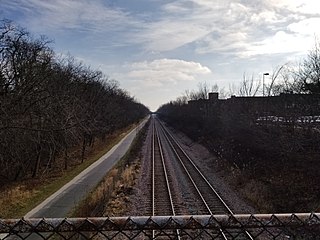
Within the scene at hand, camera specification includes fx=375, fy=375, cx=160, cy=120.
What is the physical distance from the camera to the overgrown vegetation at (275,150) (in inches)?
715

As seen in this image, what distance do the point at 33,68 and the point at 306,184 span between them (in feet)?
58.3

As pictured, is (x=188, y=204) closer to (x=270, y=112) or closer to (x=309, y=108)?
(x=309, y=108)

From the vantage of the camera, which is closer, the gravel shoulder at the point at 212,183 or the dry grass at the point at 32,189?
the gravel shoulder at the point at 212,183

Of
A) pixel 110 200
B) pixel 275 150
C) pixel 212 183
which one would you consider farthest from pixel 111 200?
pixel 275 150

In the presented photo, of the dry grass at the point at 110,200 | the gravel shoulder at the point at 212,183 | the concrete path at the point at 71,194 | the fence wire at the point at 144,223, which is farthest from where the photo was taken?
the concrete path at the point at 71,194

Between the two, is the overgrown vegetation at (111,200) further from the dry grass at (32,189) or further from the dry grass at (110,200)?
the dry grass at (32,189)

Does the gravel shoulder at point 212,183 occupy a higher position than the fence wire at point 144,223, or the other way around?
the fence wire at point 144,223

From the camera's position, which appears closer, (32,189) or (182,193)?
(182,193)

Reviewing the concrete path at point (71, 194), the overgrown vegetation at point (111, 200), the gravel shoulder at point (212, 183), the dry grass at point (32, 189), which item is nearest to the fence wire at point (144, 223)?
the overgrown vegetation at point (111, 200)

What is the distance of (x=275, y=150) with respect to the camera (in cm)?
2864

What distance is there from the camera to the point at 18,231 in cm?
263

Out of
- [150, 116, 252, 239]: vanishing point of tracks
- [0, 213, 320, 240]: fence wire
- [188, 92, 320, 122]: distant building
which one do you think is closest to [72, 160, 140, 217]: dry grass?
[150, 116, 252, 239]: vanishing point of tracks

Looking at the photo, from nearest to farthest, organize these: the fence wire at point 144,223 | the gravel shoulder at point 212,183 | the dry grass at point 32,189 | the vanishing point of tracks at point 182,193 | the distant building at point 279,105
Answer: the fence wire at point 144,223, the vanishing point of tracks at point 182,193, the gravel shoulder at point 212,183, the dry grass at point 32,189, the distant building at point 279,105

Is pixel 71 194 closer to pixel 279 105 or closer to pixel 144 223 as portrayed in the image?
pixel 144 223
